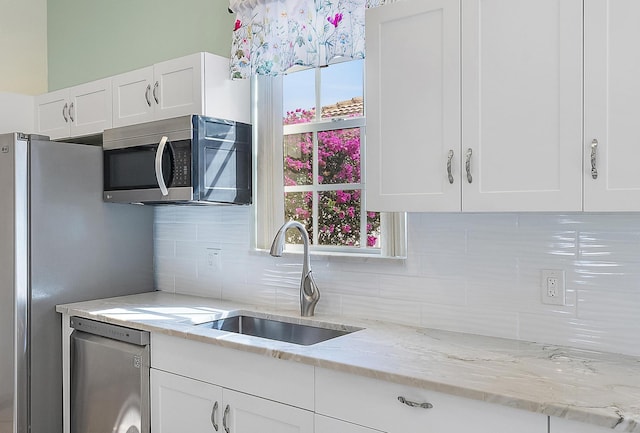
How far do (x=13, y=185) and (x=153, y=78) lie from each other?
0.84m

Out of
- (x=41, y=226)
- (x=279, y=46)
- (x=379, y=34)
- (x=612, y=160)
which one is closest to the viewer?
(x=612, y=160)

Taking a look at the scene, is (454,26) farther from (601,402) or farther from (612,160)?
(601,402)

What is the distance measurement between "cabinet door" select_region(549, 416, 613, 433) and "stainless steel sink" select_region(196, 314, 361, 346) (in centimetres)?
100

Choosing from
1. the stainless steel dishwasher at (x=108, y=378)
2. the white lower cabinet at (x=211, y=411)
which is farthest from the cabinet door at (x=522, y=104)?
the stainless steel dishwasher at (x=108, y=378)

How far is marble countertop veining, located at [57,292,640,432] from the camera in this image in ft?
4.61

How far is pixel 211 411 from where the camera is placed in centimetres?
220

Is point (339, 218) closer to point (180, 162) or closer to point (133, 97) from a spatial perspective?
point (180, 162)

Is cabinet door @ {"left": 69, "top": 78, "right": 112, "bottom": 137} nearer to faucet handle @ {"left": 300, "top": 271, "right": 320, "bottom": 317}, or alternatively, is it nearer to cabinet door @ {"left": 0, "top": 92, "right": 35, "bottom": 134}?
cabinet door @ {"left": 0, "top": 92, "right": 35, "bottom": 134}

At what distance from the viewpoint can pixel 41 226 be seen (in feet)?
9.25

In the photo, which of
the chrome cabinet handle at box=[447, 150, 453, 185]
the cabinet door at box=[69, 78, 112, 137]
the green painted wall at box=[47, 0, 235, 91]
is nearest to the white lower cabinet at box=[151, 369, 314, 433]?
the chrome cabinet handle at box=[447, 150, 453, 185]

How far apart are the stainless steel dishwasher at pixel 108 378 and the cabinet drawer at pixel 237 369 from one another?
130mm

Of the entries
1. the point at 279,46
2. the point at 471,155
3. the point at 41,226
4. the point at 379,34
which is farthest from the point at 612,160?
the point at 41,226

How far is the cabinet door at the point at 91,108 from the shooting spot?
316cm

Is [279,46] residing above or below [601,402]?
above
